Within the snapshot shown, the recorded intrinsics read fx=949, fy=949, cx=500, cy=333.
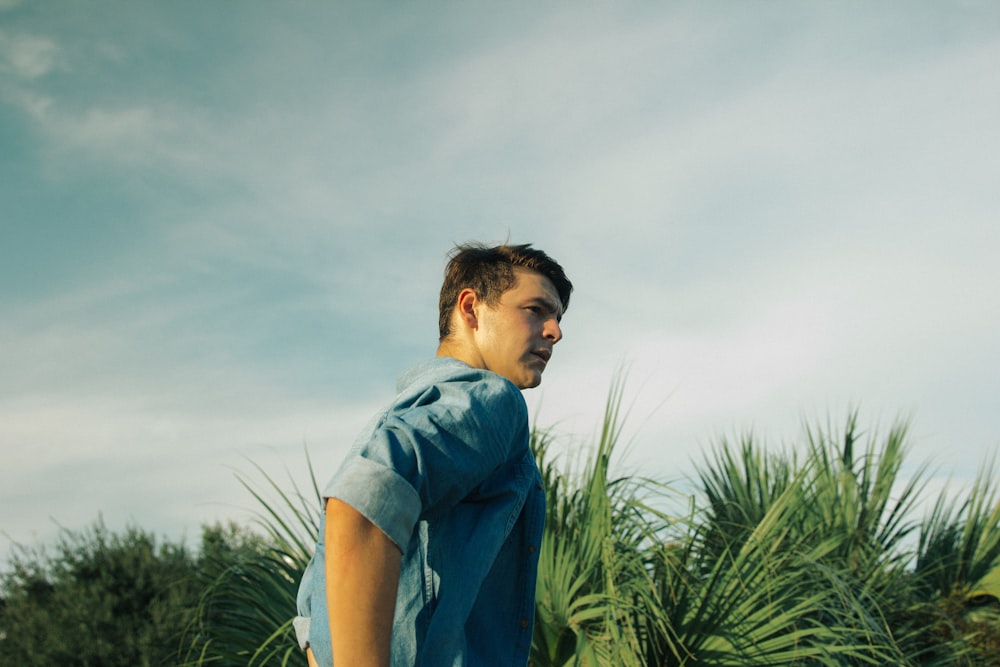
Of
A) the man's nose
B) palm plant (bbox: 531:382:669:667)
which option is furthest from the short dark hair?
palm plant (bbox: 531:382:669:667)

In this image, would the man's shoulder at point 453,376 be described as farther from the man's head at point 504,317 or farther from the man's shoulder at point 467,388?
the man's head at point 504,317

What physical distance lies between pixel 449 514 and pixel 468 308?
0.50 meters

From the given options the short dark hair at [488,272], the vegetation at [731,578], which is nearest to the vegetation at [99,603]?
the vegetation at [731,578]

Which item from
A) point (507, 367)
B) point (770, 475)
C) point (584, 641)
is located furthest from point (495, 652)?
point (770, 475)

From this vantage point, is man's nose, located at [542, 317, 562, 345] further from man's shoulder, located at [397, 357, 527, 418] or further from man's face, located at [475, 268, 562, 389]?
man's shoulder, located at [397, 357, 527, 418]

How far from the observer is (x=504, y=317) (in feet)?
6.03

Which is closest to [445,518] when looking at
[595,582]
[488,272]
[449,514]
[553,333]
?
[449,514]

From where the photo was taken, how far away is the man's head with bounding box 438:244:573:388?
1806 mm

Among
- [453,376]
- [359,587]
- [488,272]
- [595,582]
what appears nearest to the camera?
[359,587]

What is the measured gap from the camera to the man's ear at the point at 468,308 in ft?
6.14

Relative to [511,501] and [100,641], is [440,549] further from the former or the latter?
[100,641]

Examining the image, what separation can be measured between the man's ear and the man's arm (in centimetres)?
61

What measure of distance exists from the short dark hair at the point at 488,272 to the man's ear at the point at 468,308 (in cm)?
1

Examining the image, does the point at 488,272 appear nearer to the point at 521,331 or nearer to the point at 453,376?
the point at 521,331
